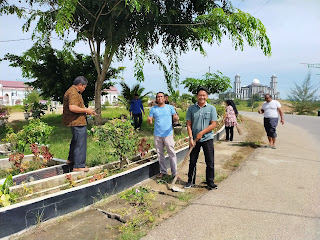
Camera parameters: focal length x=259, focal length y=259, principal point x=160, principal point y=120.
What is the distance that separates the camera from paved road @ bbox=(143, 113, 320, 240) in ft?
10.6

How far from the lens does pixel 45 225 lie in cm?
336

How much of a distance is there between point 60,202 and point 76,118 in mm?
1582

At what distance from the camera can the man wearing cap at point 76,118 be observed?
4504 mm

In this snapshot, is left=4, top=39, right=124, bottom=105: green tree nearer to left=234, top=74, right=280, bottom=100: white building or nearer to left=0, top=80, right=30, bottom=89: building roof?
left=0, top=80, right=30, bottom=89: building roof

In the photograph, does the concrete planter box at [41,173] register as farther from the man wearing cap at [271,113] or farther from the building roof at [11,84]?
the building roof at [11,84]

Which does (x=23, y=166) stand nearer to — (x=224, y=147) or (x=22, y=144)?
(x=22, y=144)

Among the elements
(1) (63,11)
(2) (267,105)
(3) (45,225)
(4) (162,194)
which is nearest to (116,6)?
(1) (63,11)

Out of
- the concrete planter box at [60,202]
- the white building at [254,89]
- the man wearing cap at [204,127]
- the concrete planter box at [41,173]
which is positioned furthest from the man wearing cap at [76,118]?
the white building at [254,89]

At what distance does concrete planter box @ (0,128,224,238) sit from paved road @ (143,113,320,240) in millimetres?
1193

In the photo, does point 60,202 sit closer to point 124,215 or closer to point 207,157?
point 124,215

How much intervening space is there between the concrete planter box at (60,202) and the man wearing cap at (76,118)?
73 centimetres

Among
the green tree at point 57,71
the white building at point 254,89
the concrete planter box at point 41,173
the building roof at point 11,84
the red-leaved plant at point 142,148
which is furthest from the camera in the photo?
the white building at point 254,89

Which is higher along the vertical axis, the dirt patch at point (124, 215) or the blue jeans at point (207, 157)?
the blue jeans at point (207, 157)

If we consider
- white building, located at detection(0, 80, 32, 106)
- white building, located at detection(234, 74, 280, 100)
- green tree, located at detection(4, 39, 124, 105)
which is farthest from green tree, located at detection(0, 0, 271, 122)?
white building, located at detection(234, 74, 280, 100)
